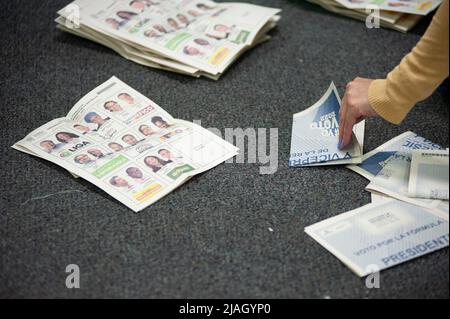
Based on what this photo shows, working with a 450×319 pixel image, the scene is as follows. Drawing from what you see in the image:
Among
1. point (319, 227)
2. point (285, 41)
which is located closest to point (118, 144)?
point (319, 227)

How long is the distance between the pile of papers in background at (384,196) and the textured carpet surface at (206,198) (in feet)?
0.09

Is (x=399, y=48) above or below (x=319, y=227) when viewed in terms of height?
above

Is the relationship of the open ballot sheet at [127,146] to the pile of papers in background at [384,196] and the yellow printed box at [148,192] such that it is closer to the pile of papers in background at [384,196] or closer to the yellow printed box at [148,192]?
the yellow printed box at [148,192]

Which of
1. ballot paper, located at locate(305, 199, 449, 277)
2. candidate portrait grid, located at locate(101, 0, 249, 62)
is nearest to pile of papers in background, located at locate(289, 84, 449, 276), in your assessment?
ballot paper, located at locate(305, 199, 449, 277)

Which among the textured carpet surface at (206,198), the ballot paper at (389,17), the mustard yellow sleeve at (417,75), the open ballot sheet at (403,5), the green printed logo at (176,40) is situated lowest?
the textured carpet surface at (206,198)

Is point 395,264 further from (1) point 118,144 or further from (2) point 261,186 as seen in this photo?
(1) point 118,144

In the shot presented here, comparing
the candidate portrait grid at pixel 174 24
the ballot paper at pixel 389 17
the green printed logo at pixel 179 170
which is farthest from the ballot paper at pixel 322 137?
the ballot paper at pixel 389 17

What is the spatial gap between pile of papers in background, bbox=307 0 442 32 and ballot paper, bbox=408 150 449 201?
61 centimetres

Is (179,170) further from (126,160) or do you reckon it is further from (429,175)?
(429,175)

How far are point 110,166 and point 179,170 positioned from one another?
0.15 metres

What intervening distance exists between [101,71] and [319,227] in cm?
78

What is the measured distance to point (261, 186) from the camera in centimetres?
128

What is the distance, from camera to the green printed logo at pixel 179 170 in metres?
1.28

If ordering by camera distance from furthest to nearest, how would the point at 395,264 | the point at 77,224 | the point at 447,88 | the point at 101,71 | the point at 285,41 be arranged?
the point at 285,41 < the point at 101,71 < the point at 447,88 < the point at 77,224 < the point at 395,264
